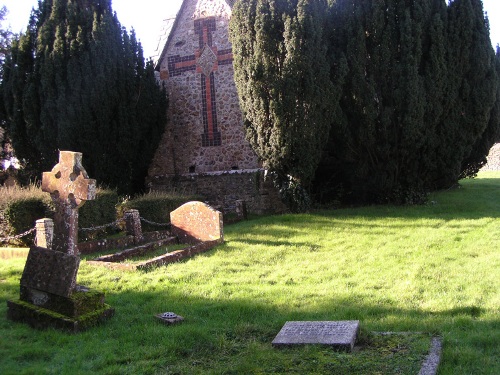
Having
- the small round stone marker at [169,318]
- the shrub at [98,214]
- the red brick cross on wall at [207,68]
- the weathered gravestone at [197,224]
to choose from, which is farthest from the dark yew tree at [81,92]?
the small round stone marker at [169,318]

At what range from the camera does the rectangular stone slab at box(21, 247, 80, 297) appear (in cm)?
593

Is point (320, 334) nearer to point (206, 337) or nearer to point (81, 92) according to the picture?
point (206, 337)

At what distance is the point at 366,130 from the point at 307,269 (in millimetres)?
6286

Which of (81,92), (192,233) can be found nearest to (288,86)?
(192,233)

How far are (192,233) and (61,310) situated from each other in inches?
219

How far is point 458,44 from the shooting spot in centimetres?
1411

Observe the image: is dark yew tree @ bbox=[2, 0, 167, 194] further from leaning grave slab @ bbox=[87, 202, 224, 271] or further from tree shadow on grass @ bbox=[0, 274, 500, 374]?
tree shadow on grass @ bbox=[0, 274, 500, 374]

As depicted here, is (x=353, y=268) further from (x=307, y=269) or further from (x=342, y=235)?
(x=342, y=235)

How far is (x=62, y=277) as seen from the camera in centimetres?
597

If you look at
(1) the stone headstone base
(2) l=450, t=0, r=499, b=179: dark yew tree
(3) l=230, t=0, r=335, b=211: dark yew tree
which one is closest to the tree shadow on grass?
(1) the stone headstone base

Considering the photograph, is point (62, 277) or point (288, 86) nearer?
point (62, 277)

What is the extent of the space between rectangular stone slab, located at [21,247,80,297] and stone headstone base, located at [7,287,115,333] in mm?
99

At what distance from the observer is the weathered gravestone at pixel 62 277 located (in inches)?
233

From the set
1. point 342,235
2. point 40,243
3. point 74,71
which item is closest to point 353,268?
point 342,235
